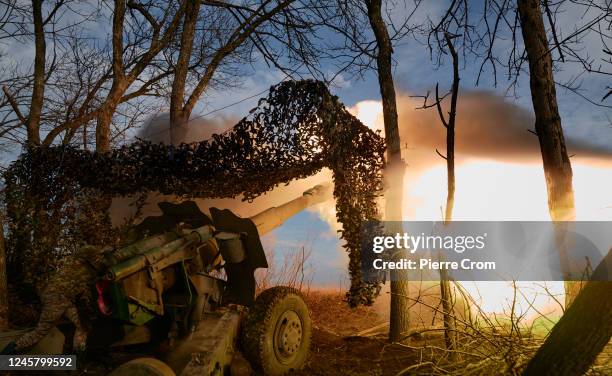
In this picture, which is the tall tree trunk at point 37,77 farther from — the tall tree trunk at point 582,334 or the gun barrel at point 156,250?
the tall tree trunk at point 582,334

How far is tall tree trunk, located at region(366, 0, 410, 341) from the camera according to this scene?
7.94 meters

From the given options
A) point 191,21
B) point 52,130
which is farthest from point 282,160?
point 52,130

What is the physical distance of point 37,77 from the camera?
1158 cm

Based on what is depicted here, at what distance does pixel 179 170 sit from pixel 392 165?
13.3ft

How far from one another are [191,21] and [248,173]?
183 inches

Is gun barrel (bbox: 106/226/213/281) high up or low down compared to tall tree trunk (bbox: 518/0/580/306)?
down

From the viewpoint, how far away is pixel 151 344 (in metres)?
5.26

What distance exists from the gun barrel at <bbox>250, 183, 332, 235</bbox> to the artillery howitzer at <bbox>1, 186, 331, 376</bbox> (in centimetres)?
199

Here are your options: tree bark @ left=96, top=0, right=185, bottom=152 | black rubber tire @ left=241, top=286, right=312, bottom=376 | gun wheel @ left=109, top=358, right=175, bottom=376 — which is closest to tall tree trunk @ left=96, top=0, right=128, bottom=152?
tree bark @ left=96, top=0, right=185, bottom=152

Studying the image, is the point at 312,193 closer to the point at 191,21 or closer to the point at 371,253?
the point at 371,253

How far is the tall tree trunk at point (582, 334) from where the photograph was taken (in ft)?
9.83

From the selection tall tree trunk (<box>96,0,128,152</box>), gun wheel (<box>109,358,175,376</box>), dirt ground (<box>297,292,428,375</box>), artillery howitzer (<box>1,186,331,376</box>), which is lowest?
dirt ground (<box>297,292,428,375</box>)

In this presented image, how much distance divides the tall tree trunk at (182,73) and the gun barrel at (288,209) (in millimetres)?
3497

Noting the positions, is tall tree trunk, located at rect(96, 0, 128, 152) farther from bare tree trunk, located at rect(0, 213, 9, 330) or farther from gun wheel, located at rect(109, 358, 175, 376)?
gun wheel, located at rect(109, 358, 175, 376)
